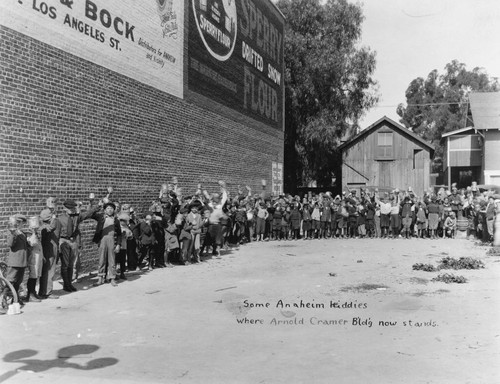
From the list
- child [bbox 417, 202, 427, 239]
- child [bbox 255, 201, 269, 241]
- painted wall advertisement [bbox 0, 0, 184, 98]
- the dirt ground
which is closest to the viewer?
the dirt ground

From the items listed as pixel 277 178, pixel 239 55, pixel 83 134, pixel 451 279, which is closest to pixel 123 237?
pixel 83 134

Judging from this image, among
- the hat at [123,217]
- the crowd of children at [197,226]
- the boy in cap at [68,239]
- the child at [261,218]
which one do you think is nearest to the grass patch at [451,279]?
the crowd of children at [197,226]

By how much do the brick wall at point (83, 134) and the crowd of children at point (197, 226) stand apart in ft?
1.84

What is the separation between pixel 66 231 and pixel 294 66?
26.2 metres

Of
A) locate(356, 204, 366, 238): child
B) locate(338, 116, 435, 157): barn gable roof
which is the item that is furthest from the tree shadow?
locate(338, 116, 435, 157): barn gable roof

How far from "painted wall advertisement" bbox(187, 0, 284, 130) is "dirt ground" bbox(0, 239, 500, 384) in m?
8.79

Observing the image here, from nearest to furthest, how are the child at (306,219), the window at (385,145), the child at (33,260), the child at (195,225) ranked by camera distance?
1. the child at (33,260)
2. the child at (195,225)
3. the child at (306,219)
4. the window at (385,145)

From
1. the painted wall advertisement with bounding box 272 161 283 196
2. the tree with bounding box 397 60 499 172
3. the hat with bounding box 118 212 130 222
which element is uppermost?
the tree with bounding box 397 60 499 172

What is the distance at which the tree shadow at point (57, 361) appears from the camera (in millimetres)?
5346

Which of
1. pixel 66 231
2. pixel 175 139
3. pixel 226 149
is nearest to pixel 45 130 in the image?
pixel 66 231

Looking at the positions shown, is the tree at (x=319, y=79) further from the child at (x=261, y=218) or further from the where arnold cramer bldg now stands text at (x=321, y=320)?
the where arnold cramer bldg now stands text at (x=321, y=320)

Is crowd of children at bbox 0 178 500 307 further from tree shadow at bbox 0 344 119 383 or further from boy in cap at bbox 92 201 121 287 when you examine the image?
tree shadow at bbox 0 344 119 383

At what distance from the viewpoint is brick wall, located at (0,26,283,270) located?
31.4 feet

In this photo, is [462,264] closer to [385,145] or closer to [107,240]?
[107,240]
